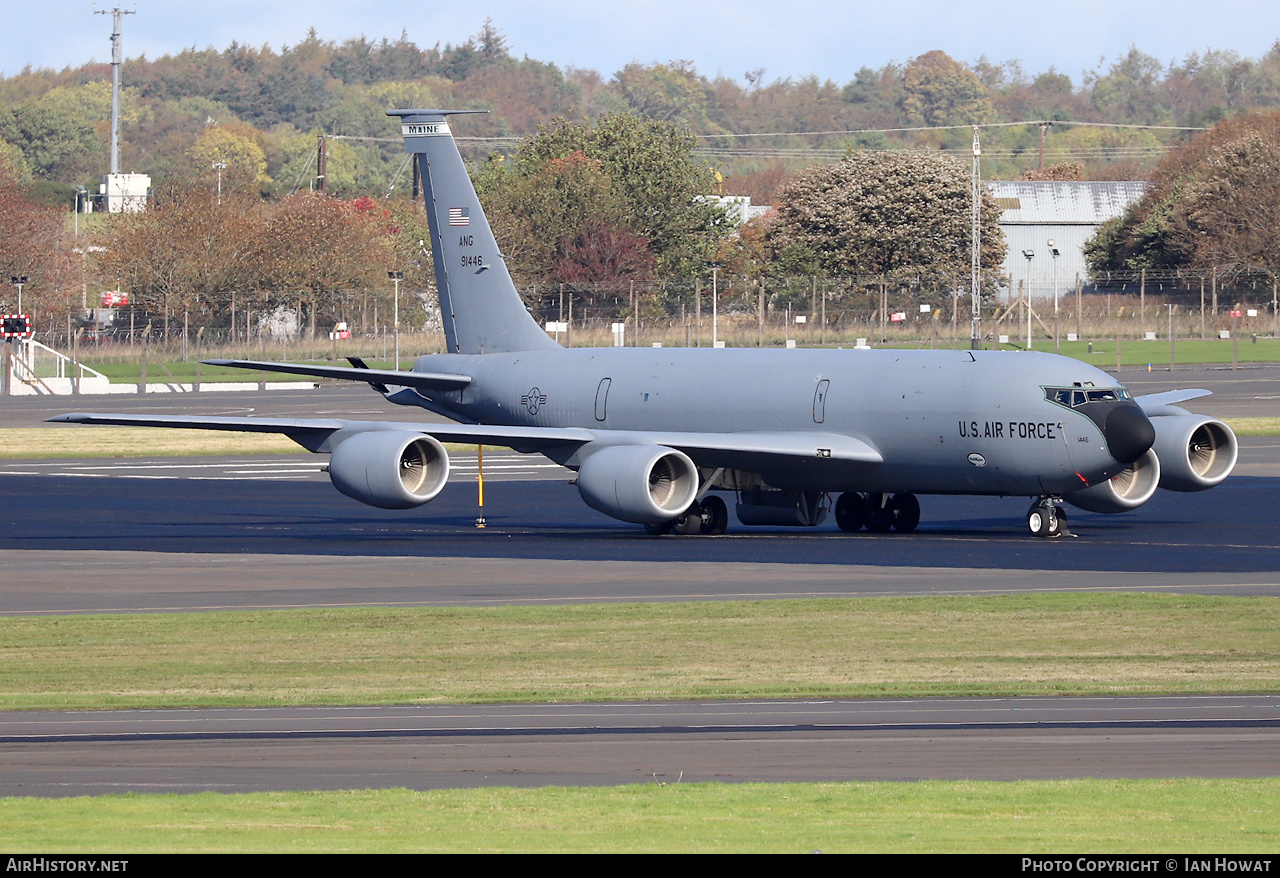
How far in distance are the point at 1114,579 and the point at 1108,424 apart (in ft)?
18.7

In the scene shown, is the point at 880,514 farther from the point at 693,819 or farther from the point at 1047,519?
the point at 693,819

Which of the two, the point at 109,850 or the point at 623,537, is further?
the point at 623,537

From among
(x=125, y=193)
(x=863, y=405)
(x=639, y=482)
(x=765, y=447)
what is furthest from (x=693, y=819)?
(x=125, y=193)

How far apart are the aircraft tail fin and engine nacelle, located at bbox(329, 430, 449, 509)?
8.88 metres

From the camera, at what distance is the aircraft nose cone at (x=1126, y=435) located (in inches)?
1367

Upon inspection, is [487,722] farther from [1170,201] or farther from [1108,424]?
[1170,201]

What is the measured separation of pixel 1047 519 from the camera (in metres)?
36.7

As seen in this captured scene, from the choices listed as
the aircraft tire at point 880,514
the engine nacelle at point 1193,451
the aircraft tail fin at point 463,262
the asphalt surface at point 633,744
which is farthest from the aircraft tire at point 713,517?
Result: the asphalt surface at point 633,744

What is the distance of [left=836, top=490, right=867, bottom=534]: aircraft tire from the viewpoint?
39281 mm

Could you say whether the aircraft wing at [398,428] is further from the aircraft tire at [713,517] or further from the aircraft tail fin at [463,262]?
the aircraft tail fin at [463,262]

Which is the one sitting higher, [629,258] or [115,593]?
[629,258]

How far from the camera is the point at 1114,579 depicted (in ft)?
98.1

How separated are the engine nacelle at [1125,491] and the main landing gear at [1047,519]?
0.29 m

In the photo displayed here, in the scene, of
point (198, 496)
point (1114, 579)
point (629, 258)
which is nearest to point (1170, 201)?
point (629, 258)
